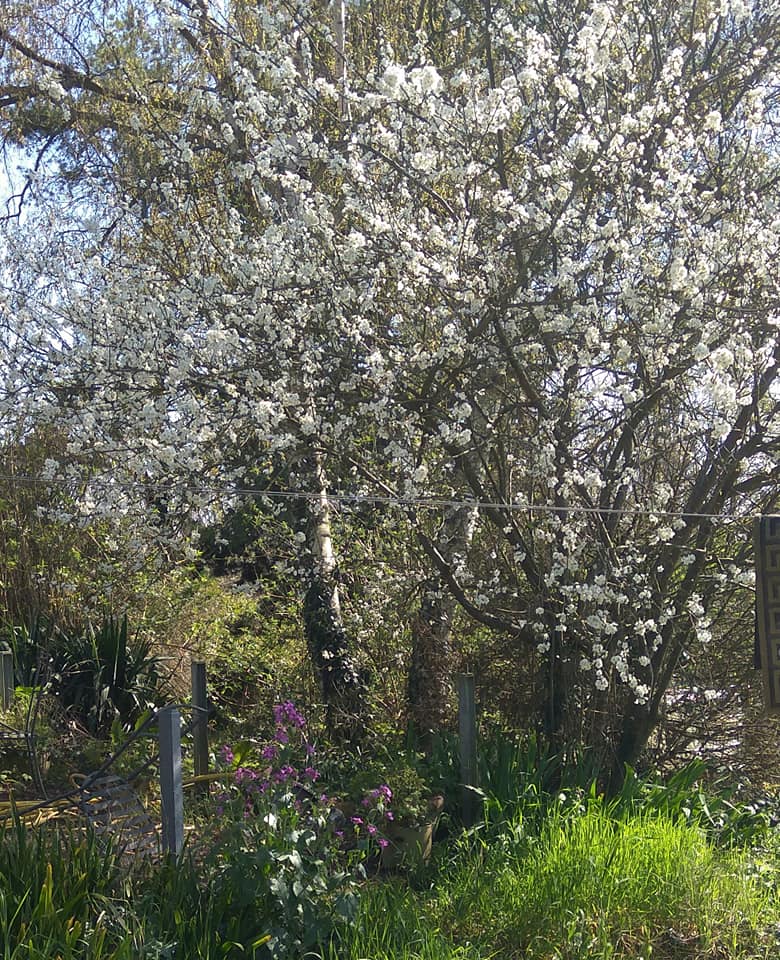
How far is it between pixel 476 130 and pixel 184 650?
4.32 meters

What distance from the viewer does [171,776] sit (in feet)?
12.8

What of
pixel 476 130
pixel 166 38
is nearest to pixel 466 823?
pixel 476 130

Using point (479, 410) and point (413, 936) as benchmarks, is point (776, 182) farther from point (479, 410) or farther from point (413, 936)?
point (413, 936)

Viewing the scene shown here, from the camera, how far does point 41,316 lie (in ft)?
19.4

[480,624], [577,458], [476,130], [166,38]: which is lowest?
[480,624]

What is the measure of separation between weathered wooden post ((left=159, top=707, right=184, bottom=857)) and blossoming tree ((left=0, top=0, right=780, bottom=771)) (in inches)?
59.4

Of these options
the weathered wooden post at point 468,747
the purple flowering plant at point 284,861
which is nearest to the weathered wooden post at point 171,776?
the purple flowering plant at point 284,861

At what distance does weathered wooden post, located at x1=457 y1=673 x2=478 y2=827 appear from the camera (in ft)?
17.5

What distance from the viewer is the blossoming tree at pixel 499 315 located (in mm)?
5098

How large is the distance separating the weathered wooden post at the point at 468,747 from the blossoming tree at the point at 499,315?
465 mm

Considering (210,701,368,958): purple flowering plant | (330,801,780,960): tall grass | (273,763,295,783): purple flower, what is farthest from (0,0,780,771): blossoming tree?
(210,701,368,958): purple flowering plant

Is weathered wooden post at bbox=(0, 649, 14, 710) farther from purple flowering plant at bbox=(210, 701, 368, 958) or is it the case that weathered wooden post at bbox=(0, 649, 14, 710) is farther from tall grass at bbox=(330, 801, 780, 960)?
tall grass at bbox=(330, 801, 780, 960)

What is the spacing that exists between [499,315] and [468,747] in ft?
6.70

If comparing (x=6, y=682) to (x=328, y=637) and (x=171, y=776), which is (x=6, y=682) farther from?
(x=171, y=776)
